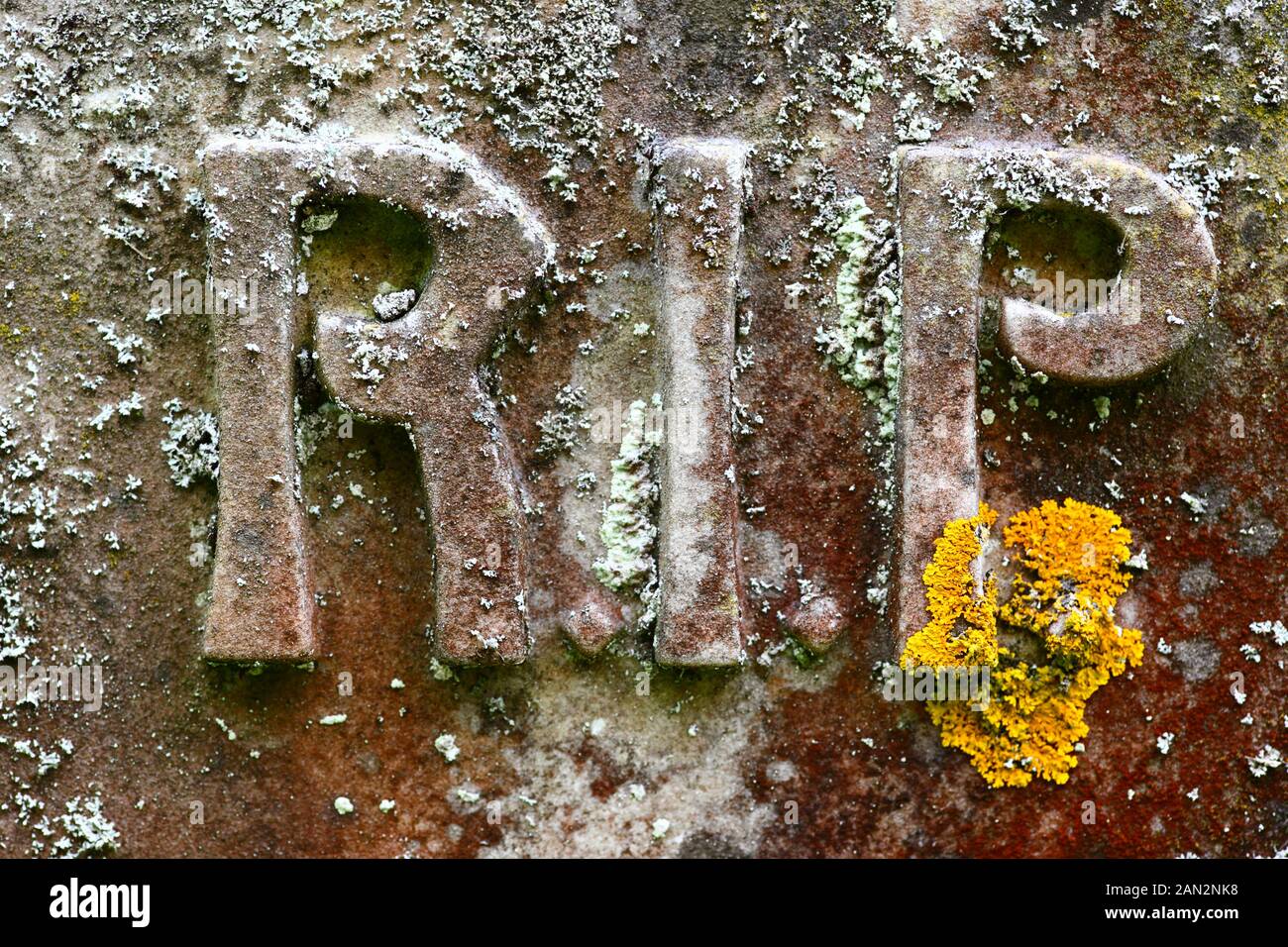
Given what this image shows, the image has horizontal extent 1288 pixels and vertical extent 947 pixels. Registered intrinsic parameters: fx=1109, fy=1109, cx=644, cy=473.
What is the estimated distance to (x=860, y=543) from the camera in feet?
8.98

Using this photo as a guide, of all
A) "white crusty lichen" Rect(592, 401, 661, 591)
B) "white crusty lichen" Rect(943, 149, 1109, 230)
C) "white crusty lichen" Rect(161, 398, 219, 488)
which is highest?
"white crusty lichen" Rect(943, 149, 1109, 230)

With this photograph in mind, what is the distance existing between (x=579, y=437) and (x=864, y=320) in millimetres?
755

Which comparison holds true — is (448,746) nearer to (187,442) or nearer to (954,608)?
(187,442)

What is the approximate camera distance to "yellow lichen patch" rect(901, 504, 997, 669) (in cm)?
263

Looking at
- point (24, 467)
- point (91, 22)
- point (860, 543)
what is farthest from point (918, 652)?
point (91, 22)

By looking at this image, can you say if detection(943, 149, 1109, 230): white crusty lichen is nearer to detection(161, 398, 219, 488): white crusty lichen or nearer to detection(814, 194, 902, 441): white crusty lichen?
detection(814, 194, 902, 441): white crusty lichen

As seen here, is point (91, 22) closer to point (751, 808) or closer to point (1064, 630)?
point (751, 808)

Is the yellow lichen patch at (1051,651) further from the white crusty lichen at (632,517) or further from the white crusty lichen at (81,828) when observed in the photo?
the white crusty lichen at (81,828)

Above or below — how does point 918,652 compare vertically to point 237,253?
below

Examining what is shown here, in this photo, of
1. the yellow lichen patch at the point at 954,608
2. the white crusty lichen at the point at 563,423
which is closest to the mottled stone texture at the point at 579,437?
the white crusty lichen at the point at 563,423

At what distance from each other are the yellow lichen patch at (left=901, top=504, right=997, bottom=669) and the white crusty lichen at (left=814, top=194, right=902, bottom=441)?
311 millimetres

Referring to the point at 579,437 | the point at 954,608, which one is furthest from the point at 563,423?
the point at 954,608

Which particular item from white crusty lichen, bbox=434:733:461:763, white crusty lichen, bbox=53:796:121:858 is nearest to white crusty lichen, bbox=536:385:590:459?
white crusty lichen, bbox=434:733:461:763

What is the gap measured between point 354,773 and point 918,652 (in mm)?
1394
